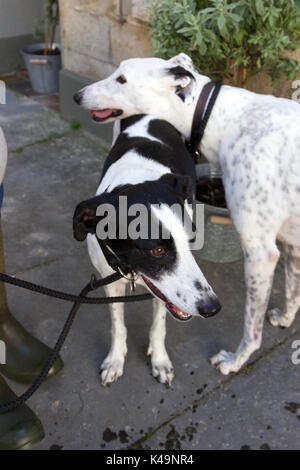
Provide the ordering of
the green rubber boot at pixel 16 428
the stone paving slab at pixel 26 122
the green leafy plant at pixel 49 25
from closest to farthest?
the green rubber boot at pixel 16 428 → the stone paving slab at pixel 26 122 → the green leafy plant at pixel 49 25

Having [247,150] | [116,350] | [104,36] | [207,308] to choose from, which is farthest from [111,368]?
[104,36]

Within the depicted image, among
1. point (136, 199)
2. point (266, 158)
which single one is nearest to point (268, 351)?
point (266, 158)

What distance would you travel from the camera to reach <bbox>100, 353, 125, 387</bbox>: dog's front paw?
8.68 ft

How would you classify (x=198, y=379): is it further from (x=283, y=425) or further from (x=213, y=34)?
(x=213, y=34)

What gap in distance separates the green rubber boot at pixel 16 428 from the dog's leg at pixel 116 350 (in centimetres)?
46

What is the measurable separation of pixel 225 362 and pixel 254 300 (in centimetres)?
42

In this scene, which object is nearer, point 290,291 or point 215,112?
point 215,112

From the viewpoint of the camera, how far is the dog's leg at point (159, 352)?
2.64m

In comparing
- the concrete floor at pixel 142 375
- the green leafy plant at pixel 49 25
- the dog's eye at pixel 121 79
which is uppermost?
the dog's eye at pixel 121 79

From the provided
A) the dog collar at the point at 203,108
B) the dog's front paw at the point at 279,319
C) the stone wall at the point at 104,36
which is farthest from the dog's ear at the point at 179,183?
the stone wall at the point at 104,36

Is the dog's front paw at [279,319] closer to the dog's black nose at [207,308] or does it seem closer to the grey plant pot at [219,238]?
the grey plant pot at [219,238]

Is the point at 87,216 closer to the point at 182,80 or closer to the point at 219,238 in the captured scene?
the point at 182,80

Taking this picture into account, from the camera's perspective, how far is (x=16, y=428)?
2.30 meters
